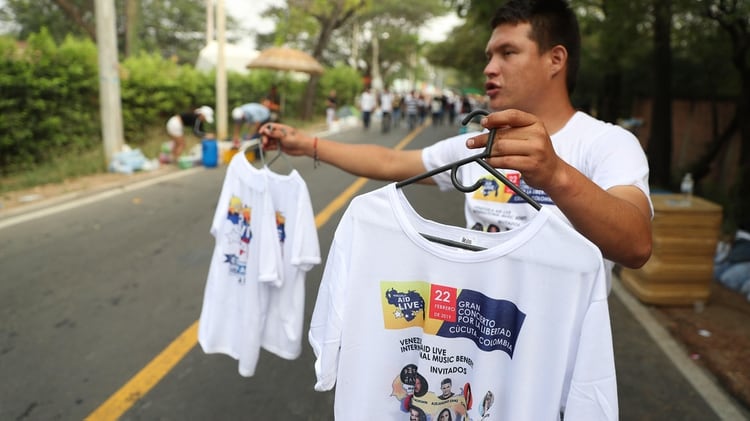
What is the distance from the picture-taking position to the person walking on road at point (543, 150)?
4.42 ft

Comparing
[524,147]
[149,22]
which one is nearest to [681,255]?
[524,147]

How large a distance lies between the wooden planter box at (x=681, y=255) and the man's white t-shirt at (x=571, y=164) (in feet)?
11.1

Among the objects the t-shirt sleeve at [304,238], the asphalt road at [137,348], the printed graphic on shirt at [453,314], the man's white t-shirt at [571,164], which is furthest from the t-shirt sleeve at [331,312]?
the asphalt road at [137,348]

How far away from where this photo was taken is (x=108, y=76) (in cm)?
1056

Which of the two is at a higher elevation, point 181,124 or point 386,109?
point 181,124

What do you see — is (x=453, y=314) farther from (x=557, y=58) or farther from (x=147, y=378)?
(x=147, y=378)

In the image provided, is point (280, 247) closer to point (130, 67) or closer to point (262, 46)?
point (130, 67)

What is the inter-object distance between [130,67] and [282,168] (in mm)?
5540

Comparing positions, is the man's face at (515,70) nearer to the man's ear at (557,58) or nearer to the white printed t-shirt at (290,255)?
the man's ear at (557,58)

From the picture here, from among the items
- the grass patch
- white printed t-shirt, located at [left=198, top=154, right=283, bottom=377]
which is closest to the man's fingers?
white printed t-shirt, located at [left=198, top=154, right=283, bottom=377]

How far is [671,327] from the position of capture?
14.7 feet

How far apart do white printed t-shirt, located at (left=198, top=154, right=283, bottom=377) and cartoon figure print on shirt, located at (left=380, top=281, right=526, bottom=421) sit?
1.11 metres

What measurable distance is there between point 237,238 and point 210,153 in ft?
31.2

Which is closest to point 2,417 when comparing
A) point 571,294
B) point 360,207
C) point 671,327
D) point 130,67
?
point 360,207
